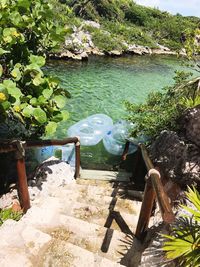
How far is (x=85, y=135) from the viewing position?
11.3 m

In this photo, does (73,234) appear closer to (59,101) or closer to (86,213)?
(86,213)

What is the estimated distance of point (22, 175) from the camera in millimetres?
5000

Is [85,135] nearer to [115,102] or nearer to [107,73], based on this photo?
[115,102]

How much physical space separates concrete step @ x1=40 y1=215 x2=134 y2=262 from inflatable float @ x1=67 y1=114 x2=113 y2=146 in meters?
6.60

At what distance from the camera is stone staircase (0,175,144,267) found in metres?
3.71

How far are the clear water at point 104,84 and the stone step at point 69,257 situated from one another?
Answer: 5760 millimetres

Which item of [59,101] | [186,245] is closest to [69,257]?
[186,245]

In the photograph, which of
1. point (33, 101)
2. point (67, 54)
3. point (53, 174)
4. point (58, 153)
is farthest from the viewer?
point (67, 54)

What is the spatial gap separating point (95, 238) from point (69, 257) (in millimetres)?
644

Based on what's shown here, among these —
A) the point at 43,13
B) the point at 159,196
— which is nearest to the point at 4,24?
the point at 43,13

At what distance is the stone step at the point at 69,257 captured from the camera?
3651mm

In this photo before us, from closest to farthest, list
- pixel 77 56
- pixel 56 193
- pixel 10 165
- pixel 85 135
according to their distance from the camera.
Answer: pixel 56 193, pixel 10 165, pixel 85 135, pixel 77 56

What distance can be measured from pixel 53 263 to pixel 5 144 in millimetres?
1985

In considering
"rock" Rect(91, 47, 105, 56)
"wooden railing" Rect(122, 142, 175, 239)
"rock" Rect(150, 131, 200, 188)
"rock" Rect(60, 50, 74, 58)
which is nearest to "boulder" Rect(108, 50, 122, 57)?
"rock" Rect(91, 47, 105, 56)
